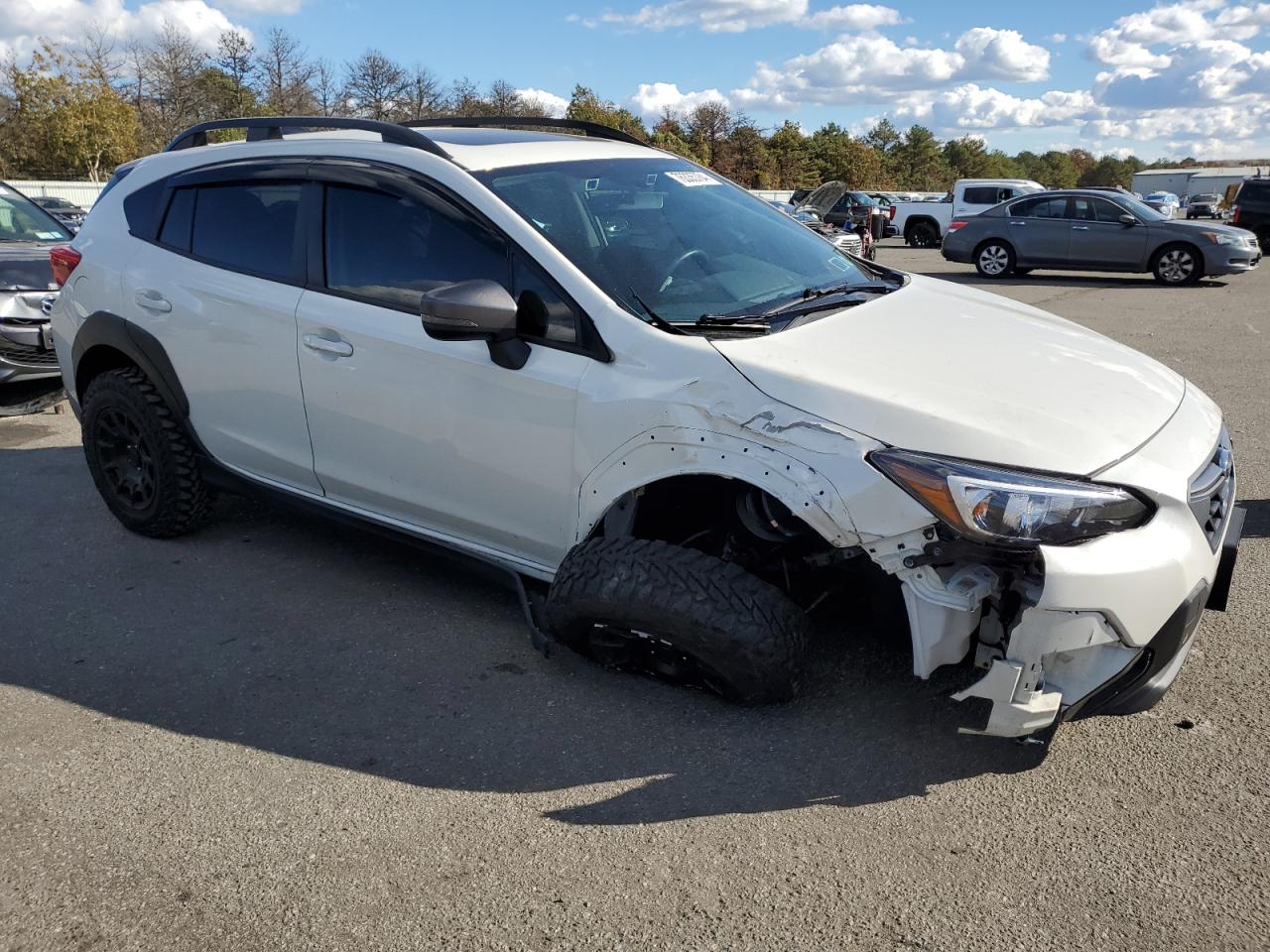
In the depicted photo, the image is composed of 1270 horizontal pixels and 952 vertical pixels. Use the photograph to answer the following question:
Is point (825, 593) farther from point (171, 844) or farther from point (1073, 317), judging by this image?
point (1073, 317)

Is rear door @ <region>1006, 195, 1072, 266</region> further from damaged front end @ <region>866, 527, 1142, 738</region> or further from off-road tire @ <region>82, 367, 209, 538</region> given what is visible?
damaged front end @ <region>866, 527, 1142, 738</region>

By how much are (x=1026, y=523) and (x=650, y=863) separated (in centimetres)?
124

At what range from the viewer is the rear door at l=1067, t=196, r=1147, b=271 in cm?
1739

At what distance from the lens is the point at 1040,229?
1819cm

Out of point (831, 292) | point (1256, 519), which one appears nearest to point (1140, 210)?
point (1256, 519)

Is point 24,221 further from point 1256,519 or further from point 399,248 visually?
point 1256,519

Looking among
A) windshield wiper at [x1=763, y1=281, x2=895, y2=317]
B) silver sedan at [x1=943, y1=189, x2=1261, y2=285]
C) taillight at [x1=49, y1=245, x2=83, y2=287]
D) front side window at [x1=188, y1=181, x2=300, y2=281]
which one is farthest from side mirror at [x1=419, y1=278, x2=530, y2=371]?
silver sedan at [x1=943, y1=189, x2=1261, y2=285]

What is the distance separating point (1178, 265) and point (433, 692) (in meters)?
17.2

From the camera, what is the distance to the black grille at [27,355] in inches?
276

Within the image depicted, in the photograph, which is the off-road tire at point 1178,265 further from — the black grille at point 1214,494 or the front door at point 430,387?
the front door at point 430,387

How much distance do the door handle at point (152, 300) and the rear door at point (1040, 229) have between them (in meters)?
16.7

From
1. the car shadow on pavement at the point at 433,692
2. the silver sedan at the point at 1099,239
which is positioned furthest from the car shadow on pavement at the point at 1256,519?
the silver sedan at the point at 1099,239

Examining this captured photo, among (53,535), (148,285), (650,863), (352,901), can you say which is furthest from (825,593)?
(53,535)

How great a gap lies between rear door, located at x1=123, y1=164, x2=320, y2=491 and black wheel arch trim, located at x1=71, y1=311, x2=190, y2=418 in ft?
0.14
